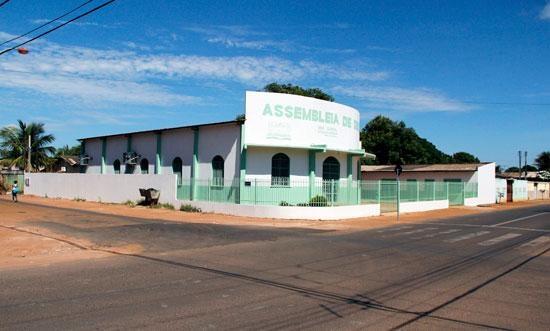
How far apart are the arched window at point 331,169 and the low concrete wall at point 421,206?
453 cm

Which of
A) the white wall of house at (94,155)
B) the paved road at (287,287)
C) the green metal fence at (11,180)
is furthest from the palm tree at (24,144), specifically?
the paved road at (287,287)

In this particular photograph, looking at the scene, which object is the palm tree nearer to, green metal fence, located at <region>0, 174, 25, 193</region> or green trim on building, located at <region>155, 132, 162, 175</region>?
green metal fence, located at <region>0, 174, 25, 193</region>

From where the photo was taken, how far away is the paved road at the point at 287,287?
636 cm

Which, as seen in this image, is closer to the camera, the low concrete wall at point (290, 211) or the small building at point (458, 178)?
the low concrete wall at point (290, 211)

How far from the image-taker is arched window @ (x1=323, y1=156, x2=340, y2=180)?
93.5ft

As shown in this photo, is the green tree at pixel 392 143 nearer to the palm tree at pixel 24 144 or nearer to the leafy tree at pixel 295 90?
the leafy tree at pixel 295 90

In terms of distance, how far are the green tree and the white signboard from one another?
34550 mm

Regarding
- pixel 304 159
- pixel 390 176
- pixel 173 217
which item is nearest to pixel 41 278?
pixel 173 217

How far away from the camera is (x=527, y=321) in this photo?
6.51m

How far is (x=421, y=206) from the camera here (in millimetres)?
32531

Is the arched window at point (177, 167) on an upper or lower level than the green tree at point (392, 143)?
lower

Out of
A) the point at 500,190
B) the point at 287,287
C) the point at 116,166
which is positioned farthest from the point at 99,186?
the point at 500,190

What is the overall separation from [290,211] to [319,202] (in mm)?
1604

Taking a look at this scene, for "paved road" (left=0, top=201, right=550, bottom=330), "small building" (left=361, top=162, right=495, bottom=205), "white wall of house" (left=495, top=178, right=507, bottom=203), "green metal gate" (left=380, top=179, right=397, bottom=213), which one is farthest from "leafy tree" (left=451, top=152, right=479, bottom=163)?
"paved road" (left=0, top=201, right=550, bottom=330)
